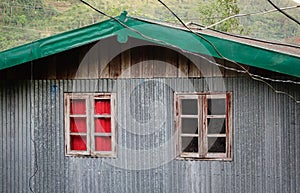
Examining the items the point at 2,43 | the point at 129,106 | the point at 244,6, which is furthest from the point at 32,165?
the point at 244,6

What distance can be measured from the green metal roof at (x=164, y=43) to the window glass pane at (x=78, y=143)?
1.40m

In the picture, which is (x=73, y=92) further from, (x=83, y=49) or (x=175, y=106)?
(x=175, y=106)

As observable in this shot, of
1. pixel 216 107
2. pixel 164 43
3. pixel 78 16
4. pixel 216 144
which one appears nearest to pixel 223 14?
pixel 216 107

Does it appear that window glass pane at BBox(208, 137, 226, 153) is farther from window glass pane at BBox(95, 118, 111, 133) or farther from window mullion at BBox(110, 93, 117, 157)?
window glass pane at BBox(95, 118, 111, 133)

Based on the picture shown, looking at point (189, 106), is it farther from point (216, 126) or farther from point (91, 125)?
point (91, 125)

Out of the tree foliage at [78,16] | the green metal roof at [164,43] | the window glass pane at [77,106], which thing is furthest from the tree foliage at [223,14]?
the green metal roof at [164,43]

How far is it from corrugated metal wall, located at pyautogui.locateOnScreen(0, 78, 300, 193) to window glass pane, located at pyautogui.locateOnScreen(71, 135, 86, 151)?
173 millimetres

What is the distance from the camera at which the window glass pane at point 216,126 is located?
654 cm

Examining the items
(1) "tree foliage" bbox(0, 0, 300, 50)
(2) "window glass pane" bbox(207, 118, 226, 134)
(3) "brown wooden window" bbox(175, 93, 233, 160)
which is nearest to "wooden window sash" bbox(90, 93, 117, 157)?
(3) "brown wooden window" bbox(175, 93, 233, 160)

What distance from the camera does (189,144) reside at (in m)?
6.68

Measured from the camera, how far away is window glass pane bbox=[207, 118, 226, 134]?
6539mm

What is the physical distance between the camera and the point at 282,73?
588 centimetres

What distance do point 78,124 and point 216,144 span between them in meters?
2.12

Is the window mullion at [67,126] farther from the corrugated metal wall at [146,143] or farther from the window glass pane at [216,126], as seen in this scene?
the window glass pane at [216,126]
